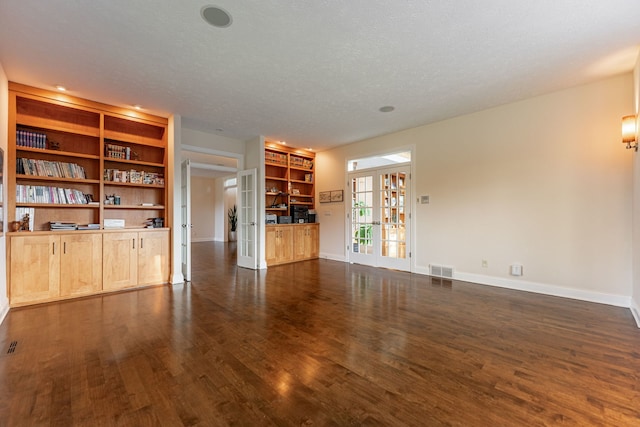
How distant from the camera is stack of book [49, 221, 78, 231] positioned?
144 inches

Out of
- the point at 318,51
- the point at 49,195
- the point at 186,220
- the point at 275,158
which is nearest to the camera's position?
the point at 318,51

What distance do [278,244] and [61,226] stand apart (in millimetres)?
3629

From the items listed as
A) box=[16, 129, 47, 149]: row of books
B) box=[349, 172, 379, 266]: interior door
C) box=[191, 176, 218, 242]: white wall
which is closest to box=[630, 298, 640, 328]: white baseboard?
box=[349, 172, 379, 266]: interior door

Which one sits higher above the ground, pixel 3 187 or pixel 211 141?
pixel 211 141

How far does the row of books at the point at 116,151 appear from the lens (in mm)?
4273

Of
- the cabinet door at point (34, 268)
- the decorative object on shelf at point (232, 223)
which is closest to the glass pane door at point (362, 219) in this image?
→ the cabinet door at point (34, 268)

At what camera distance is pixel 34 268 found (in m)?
3.42

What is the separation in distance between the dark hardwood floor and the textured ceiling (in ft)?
9.18

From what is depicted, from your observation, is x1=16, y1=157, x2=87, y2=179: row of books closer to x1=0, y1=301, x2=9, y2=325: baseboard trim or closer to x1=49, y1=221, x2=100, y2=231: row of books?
x1=49, y1=221, x2=100, y2=231: row of books

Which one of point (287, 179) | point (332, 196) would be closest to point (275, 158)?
point (287, 179)

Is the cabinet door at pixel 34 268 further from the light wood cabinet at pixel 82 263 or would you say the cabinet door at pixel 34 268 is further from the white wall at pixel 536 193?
the white wall at pixel 536 193

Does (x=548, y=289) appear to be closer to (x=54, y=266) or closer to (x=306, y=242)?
(x=306, y=242)

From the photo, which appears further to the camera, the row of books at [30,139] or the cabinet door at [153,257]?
the cabinet door at [153,257]

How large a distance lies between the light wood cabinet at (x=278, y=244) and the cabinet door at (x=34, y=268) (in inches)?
131
